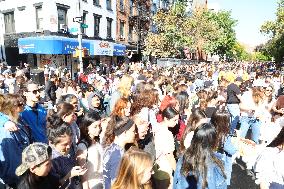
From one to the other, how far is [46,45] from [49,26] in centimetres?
181

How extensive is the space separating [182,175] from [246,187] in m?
3.53

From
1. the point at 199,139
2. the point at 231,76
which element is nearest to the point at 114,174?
the point at 199,139

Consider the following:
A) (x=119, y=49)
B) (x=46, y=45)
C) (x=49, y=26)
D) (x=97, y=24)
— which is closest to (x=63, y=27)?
(x=49, y=26)

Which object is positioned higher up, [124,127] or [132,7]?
[132,7]

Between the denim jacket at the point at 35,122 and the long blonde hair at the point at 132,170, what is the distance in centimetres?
278

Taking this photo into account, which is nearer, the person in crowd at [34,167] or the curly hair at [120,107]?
the person in crowd at [34,167]

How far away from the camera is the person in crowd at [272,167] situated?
3.67m

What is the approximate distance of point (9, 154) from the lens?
4.25 m

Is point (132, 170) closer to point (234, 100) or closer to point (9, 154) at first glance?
point (9, 154)

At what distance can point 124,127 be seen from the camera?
4.48 meters

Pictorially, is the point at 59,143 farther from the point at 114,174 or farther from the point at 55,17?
the point at 55,17

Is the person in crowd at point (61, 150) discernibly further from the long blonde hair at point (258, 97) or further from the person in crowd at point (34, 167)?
the long blonde hair at point (258, 97)

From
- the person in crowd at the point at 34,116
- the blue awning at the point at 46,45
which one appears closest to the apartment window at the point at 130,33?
the blue awning at the point at 46,45

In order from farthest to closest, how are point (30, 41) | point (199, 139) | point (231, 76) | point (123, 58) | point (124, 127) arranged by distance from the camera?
point (123, 58) → point (30, 41) → point (231, 76) → point (124, 127) → point (199, 139)
